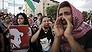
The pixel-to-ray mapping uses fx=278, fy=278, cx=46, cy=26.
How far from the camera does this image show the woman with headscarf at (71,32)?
2916 mm

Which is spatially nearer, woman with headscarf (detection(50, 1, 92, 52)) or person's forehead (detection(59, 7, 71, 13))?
woman with headscarf (detection(50, 1, 92, 52))

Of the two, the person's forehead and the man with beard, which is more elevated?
the person's forehead

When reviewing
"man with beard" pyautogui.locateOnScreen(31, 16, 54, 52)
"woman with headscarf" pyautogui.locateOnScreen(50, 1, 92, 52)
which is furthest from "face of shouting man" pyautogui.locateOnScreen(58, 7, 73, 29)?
"man with beard" pyautogui.locateOnScreen(31, 16, 54, 52)

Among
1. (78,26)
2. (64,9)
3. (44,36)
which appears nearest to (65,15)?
(64,9)

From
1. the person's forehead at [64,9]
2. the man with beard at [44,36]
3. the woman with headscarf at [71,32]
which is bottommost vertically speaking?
the man with beard at [44,36]

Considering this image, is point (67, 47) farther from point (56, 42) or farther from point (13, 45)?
point (13, 45)

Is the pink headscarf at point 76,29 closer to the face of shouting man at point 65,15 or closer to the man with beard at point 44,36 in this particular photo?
the face of shouting man at point 65,15

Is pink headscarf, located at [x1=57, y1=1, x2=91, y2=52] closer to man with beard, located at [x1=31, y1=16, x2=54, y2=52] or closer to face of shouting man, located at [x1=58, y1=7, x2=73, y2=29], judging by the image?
face of shouting man, located at [x1=58, y1=7, x2=73, y2=29]

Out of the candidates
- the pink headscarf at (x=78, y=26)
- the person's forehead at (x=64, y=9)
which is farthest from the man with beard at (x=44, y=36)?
the pink headscarf at (x=78, y=26)

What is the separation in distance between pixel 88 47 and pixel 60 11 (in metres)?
0.51

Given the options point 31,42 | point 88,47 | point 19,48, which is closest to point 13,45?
point 19,48

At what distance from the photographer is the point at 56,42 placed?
307 cm

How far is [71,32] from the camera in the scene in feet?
9.68

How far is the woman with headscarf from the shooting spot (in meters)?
2.92
